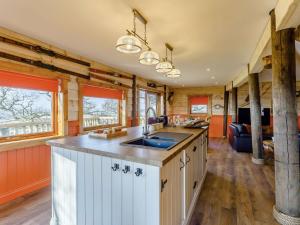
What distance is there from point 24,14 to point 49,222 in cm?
253

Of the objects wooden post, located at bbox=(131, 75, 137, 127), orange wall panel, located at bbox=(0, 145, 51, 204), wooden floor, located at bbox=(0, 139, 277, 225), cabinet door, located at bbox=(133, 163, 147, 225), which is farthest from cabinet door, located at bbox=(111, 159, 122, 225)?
wooden post, located at bbox=(131, 75, 137, 127)

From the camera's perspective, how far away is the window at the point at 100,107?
4.16 meters

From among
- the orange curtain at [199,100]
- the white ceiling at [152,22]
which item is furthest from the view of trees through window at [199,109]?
the white ceiling at [152,22]

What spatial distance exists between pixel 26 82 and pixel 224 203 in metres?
3.56

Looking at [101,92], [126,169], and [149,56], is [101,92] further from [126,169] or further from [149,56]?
[126,169]

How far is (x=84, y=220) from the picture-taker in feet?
5.59

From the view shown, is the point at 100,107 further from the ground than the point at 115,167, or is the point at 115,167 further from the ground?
the point at 100,107

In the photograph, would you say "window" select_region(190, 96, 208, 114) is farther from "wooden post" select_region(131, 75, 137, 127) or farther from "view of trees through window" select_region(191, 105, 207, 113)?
"wooden post" select_region(131, 75, 137, 127)

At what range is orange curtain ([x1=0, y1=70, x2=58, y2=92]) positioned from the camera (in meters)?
2.59

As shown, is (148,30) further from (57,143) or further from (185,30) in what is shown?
(57,143)

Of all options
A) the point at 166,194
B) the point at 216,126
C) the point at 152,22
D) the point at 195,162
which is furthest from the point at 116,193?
the point at 216,126

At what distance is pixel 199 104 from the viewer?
29.9 ft

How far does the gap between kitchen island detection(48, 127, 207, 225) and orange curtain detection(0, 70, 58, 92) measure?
60.5 inches

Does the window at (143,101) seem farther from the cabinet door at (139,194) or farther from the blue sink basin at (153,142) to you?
the cabinet door at (139,194)
